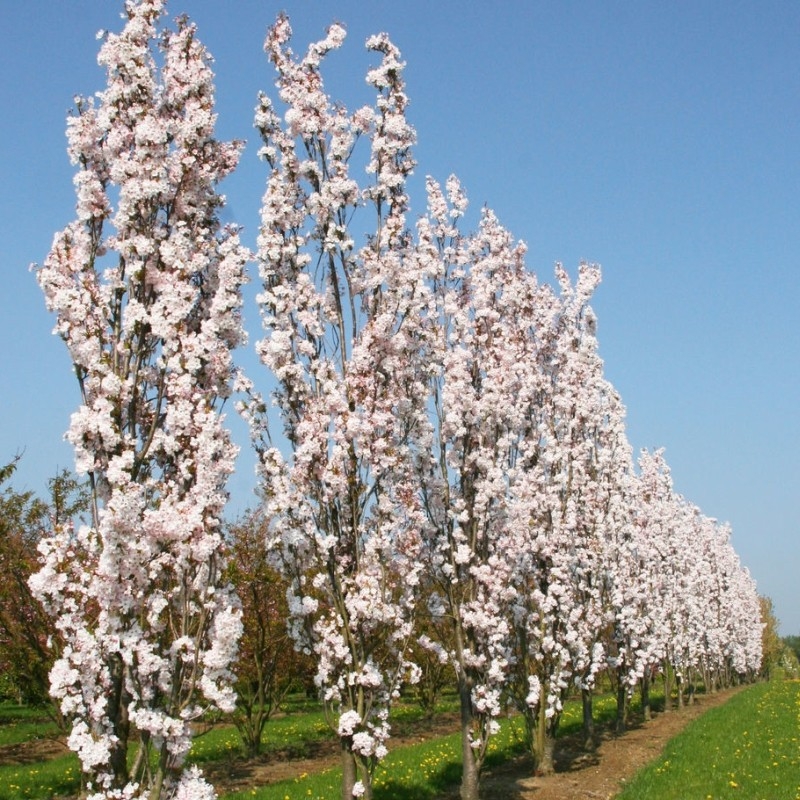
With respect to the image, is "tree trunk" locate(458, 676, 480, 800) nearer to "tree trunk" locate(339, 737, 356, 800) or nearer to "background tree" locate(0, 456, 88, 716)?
"tree trunk" locate(339, 737, 356, 800)

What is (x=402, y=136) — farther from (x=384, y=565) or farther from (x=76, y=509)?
(x=76, y=509)

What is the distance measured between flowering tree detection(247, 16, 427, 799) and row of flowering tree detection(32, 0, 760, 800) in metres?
0.03

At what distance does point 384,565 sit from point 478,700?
414 centimetres

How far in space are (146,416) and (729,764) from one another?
13916 mm

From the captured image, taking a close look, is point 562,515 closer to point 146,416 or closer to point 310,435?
point 310,435

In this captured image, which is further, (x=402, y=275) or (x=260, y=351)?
(x=402, y=275)

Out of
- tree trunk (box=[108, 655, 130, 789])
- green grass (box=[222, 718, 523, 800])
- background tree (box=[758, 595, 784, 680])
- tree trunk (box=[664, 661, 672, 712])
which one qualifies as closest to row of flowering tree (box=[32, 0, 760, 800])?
tree trunk (box=[108, 655, 130, 789])

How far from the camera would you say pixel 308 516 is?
910 centimetres

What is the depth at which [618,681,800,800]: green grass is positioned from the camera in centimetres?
1242

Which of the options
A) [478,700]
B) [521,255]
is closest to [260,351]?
[478,700]

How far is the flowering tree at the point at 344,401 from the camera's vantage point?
9.07m

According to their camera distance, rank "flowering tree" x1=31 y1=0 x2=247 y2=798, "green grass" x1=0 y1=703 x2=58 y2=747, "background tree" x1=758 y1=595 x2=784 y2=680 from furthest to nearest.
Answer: "background tree" x1=758 y1=595 x2=784 y2=680, "green grass" x1=0 y1=703 x2=58 y2=747, "flowering tree" x1=31 y1=0 x2=247 y2=798

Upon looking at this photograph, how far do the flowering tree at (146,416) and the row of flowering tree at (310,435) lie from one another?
0.08ft

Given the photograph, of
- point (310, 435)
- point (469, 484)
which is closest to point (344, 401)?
point (310, 435)
